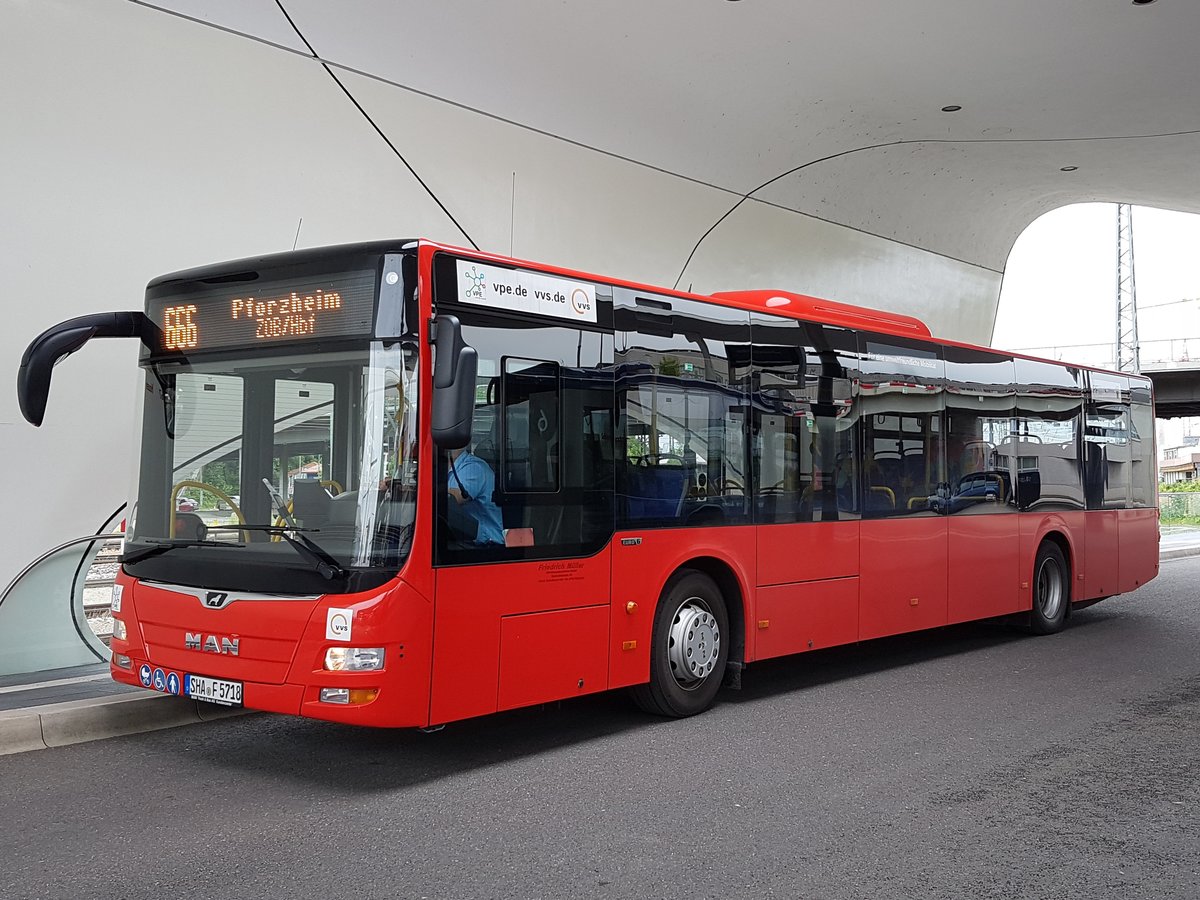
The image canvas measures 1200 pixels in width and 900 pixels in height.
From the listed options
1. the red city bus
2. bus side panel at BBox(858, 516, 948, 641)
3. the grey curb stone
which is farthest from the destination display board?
bus side panel at BBox(858, 516, 948, 641)

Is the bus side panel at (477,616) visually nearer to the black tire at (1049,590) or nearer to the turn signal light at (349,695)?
the turn signal light at (349,695)

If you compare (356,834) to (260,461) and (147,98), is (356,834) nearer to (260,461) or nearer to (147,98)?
(260,461)

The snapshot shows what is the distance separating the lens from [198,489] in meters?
6.53

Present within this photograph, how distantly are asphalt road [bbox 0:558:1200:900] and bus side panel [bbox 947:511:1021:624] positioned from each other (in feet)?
6.45

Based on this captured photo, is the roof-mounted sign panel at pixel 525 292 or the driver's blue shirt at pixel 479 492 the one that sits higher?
the roof-mounted sign panel at pixel 525 292

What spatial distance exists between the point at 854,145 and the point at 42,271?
11156 mm

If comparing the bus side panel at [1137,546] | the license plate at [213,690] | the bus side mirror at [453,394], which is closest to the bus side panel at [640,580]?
the bus side mirror at [453,394]

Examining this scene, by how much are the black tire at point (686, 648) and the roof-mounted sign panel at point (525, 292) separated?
79.5 inches

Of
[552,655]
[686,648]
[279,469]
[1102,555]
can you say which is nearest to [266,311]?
[279,469]

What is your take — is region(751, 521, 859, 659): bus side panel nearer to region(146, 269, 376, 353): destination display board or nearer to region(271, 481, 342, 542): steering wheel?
region(271, 481, 342, 542): steering wheel

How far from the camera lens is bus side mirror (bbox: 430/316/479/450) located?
19.3 ft

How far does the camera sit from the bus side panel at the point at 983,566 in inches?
432

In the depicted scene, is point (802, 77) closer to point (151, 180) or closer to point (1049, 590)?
point (1049, 590)

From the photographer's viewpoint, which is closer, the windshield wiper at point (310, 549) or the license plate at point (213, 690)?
the windshield wiper at point (310, 549)
